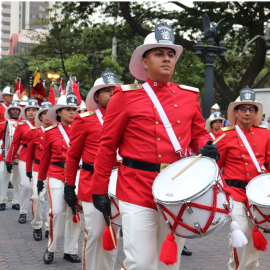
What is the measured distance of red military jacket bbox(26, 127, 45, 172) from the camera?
28.6 ft

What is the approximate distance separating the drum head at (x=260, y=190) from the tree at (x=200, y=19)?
14.3 meters

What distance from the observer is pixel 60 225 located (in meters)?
6.57

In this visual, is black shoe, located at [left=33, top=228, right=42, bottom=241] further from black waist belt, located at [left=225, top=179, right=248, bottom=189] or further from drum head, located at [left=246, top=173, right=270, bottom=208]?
drum head, located at [left=246, top=173, right=270, bottom=208]

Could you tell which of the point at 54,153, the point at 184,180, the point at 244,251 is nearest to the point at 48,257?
the point at 54,153

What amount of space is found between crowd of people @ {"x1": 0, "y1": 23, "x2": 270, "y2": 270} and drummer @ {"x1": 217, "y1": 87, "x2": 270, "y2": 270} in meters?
0.01

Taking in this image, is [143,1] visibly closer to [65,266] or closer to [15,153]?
[15,153]

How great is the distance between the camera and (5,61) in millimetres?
67312

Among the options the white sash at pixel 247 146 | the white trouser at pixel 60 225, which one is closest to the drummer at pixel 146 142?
the white sash at pixel 247 146

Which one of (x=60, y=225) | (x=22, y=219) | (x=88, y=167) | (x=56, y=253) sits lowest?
(x=22, y=219)

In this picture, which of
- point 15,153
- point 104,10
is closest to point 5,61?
point 104,10

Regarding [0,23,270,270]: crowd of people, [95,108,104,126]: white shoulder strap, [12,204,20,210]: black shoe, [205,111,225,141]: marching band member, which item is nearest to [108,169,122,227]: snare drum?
[0,23,270,270]: crowd of people

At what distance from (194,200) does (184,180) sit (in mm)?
246

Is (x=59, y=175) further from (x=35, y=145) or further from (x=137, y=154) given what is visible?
(x=137, y=154)

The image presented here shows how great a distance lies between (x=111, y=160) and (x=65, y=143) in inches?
135
